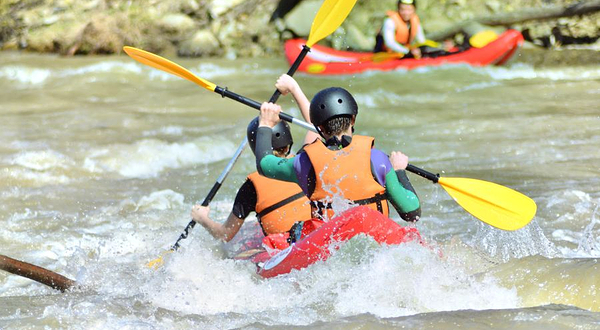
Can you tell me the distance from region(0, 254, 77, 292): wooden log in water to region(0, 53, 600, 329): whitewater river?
76 mm

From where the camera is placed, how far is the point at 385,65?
10883mm

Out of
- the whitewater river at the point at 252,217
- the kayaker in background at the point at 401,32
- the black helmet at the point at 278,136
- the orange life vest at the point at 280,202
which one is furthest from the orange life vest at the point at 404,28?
the orange life vest at the point at 280,202

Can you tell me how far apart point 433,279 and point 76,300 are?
1.56 meters

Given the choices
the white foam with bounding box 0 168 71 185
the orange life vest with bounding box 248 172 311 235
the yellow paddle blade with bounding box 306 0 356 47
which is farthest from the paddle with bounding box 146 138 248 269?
the white foam with bounding box 0 168 71 185

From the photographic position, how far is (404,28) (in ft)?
35.3

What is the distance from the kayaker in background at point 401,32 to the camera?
10650mm

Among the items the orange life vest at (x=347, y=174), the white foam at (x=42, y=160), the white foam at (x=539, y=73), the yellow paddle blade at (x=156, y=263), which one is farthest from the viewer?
the white foam at (x=539, y=73)

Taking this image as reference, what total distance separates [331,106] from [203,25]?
11.1 metres

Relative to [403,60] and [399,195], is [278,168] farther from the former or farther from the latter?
[403,60]

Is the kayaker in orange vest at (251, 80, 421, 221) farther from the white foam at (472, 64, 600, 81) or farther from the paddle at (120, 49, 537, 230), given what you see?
the white foam at (472, 64, 600, 81)

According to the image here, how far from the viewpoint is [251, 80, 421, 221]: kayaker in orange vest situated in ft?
11.8

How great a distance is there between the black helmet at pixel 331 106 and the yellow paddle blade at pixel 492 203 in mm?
906

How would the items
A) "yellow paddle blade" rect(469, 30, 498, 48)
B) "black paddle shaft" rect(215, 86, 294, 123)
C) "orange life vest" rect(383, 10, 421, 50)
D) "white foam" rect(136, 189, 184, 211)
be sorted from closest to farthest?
"black paddle shaft" rect(215, 86, 294, 123)
"white foam" rect(136, 189, 184, 211)
"orange life vest" rect(383, 10, 421, 50)
"yellow paddle blade" rect(469, 30, 498, 48)

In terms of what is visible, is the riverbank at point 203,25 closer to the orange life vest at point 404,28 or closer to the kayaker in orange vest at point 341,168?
the orange life vest at point 404,28
